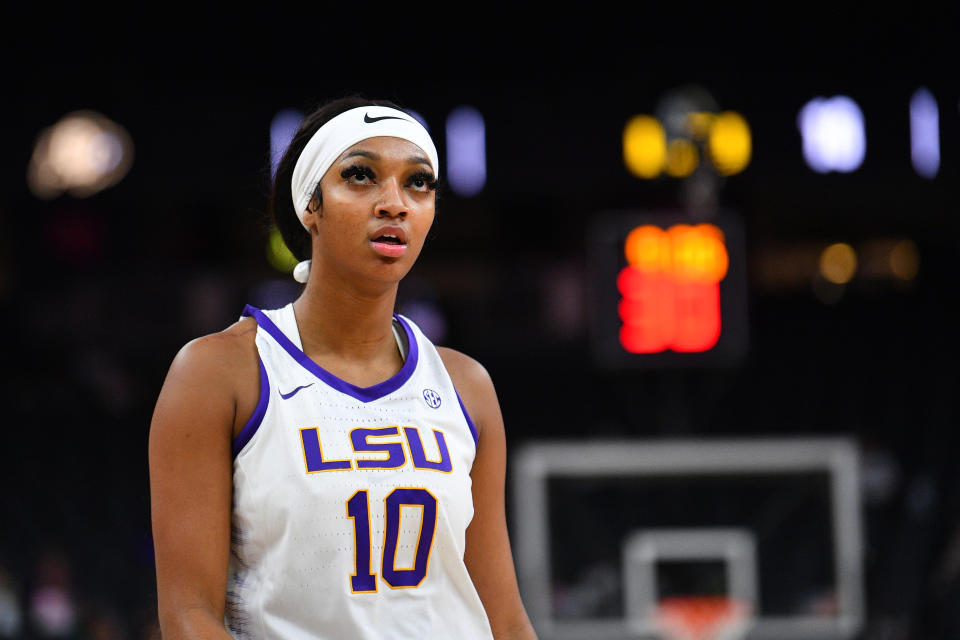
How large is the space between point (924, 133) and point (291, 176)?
356 inches

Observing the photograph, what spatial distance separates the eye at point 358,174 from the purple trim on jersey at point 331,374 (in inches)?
10.3

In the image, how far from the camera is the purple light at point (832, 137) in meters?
10.3

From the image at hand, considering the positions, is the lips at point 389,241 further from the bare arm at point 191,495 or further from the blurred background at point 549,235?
the blurred background at point 549,235

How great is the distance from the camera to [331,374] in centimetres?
208

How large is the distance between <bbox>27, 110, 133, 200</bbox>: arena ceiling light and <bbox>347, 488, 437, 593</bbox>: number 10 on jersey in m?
8.83

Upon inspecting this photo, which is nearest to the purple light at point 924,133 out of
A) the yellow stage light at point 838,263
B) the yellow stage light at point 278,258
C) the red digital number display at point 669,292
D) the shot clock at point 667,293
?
the shot clock at point 667,293

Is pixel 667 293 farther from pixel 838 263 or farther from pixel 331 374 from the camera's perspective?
pixel 331 374

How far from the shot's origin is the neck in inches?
83.8

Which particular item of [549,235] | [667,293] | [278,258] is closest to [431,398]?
[667,293]

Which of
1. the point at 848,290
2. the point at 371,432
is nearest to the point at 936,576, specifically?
the point at 848,290

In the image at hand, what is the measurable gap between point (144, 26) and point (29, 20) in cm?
88

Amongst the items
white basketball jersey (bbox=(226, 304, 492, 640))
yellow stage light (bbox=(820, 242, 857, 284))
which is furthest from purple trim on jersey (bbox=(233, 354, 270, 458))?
yellow stage light (bbox=(820, 242, 857, 284))

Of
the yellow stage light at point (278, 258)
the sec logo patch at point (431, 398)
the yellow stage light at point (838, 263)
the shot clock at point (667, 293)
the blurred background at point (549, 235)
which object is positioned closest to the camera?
the sec logo patch at point (431, 398)

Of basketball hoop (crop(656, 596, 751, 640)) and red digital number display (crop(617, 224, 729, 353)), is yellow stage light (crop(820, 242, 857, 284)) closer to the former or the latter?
red digital number display (crop(617, 224, 729, 353))
